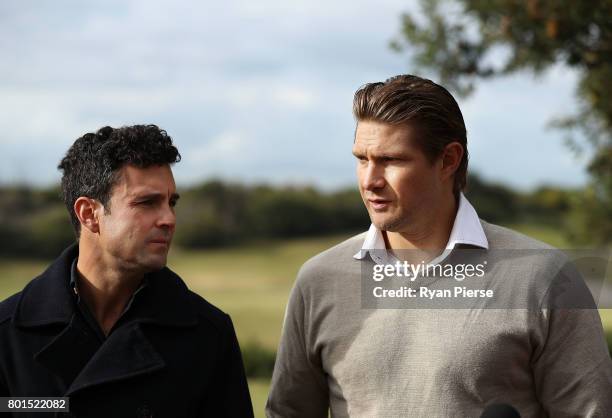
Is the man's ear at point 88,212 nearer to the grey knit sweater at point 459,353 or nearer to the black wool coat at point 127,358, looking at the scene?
the black wool coat at point 127,358

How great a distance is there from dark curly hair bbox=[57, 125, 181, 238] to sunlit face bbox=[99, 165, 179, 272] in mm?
33

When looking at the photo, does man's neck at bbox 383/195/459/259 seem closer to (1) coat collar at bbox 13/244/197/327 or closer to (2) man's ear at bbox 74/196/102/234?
(1) coat collar at bbox 13/244/197/327

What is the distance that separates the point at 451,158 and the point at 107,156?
124 centimetres

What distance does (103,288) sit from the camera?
142 inches

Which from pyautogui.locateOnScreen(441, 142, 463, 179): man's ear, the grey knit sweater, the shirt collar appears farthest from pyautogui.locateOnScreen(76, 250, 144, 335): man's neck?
pyautogui.locateOnScreen(441, 142, 463, 179): man's ear

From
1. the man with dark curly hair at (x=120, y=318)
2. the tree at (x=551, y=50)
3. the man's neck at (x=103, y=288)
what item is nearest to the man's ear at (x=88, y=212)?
the man with dark curly hair at (x=120, y=318)

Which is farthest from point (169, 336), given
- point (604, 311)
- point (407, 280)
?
point (604, 311)

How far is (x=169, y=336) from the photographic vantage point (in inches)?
144

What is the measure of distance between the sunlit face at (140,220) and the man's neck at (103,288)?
9 cm

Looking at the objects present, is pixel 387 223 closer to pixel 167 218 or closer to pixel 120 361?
pixel 167 218

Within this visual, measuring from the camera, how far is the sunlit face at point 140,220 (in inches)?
135

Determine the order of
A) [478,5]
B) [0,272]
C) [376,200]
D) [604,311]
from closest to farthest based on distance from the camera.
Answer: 1. [376,200]
2. [604,311]
3. [478,5]
4. [0,272]

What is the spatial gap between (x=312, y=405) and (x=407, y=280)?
24.8 inches

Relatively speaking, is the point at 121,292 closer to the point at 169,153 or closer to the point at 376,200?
the point at 169,153
